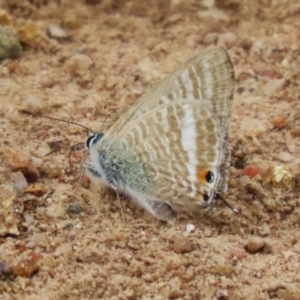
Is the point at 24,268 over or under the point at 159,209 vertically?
over

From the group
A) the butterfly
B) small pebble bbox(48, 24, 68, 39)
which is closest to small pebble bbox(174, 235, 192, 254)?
the butterfly

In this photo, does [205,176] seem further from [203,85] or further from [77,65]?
[77,65]

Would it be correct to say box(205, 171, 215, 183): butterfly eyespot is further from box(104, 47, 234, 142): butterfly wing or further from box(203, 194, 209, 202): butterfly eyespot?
box(104, 47, 234, 142): butterfly wing

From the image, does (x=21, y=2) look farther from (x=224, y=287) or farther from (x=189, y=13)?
(x=224, y=287)

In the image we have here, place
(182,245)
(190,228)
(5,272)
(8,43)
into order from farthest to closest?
(8,43)
(190,228)
(182,245)
(5,272)

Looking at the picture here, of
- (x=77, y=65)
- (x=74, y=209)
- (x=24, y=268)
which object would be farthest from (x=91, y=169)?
(x=77, y=65)

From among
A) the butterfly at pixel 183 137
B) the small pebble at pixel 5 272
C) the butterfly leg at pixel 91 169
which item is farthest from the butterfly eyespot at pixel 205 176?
the small pebble at pixel 5 272

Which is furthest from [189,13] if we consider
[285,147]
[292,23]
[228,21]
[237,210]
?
[237,210]
